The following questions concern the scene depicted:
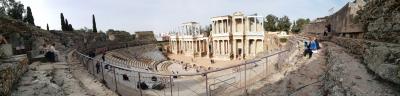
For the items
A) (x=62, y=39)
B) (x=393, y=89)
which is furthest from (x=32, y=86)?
(x=62, y=39)

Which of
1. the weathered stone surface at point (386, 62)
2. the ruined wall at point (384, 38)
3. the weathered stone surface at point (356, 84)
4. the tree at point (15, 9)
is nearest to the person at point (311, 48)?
the ruined wall at point (384, 38)

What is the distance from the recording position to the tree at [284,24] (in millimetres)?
63719

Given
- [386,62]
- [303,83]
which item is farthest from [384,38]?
[303,83]

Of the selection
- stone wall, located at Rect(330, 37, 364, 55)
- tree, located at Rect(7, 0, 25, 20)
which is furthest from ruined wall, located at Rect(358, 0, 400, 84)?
tree, located at Rect(7, 0, 25, 20)

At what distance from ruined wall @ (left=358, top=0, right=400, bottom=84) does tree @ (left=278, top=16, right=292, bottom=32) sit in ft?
185

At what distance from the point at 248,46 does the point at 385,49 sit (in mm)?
45860

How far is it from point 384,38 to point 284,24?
59.0m

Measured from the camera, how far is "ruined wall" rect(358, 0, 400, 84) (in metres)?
5.14

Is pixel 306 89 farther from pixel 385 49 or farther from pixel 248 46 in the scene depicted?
pixel 248 46

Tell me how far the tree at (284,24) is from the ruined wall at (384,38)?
5642cm

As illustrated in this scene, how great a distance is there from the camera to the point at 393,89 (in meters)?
5.07

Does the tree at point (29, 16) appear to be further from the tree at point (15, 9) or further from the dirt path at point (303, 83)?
the dirt path at point (303, 83)

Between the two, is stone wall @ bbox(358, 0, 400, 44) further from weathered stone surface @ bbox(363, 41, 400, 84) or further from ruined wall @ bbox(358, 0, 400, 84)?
weathered stone surface @ bbox(363, 41, 400, 84)

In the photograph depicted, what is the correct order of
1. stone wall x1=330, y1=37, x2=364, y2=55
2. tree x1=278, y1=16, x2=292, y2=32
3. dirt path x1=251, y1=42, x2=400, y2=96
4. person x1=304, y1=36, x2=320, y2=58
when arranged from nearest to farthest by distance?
dirt path x1=251, y1=42, x2=400, y2=96
stone wall x1=330, y1=37, x2=364, y2=55
person x1=304, y1=36, x2=320, y2=58
tree x1=278, y1=16, x2=292, y2=32
